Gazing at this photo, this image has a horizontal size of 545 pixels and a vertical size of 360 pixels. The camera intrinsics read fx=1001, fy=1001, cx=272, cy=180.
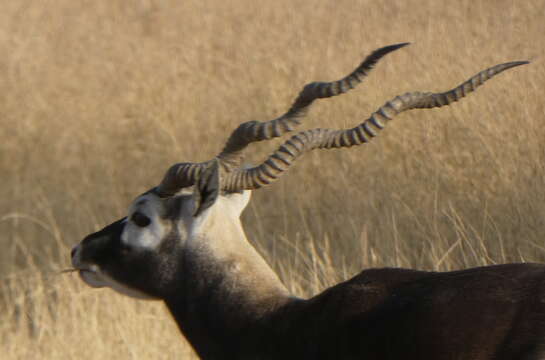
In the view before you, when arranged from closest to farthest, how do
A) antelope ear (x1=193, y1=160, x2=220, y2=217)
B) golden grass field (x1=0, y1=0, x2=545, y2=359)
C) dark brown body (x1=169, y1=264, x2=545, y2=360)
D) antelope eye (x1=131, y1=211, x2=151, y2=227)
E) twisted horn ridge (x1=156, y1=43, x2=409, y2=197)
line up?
dark brown body (x1=169, y1=264, x2=545, y2=360)
antelope ear (x1=193, y1=160, x2=220, y2=217)
twisted horn ridge (x1=156, y1=43, x2=409, y2=197)
antelope eye (x1=131, y1=211, x2=151, y2=227)
golden grass field (x1=0, y1=0, x2=545, y2=359)

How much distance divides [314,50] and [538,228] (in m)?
4.82

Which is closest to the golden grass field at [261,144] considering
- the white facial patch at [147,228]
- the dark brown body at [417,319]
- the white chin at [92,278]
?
the white chin at [92,278]

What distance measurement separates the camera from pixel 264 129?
4504 mm

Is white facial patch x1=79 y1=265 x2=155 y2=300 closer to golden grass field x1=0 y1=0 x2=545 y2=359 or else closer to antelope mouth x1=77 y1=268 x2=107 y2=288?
antelope mouth x1=77 y1=268 x2=107 y2=288

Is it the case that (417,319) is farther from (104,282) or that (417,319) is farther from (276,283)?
(104,282)

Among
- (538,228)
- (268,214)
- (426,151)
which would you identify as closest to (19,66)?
(268,214)

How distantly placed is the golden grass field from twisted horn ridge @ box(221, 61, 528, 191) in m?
2.09

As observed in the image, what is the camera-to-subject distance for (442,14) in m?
10.9

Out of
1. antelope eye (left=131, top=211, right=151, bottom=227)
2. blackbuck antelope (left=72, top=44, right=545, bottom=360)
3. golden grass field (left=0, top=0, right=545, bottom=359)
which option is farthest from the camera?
golden grass field (left=0, top=0, right=545, bottom=359)

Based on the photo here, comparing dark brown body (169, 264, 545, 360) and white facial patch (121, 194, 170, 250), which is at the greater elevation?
white facial patch (121, 194, 170, 250)

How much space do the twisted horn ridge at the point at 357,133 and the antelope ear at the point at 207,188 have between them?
0.21m

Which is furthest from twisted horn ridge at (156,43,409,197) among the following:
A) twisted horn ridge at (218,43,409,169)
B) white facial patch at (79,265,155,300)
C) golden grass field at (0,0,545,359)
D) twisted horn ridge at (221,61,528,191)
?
golden grass field at (0,0,545,359)

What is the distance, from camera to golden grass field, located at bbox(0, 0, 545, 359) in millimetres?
6891

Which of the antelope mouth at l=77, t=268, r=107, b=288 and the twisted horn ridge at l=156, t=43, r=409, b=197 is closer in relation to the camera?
the twisted horn ridge at l=156, t=43, r=409, b=197
